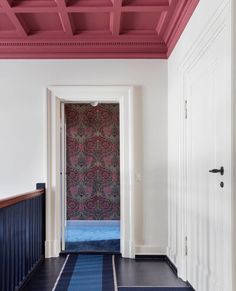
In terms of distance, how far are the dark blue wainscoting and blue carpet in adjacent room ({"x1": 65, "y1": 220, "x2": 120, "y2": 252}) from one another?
808mm

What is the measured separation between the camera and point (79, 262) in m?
4.16

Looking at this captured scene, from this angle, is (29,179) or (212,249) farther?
(29,179)

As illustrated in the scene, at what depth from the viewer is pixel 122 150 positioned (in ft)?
14.8

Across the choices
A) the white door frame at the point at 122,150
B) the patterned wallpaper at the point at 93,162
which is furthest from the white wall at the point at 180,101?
the patterned wallpaper at the point at 93,162

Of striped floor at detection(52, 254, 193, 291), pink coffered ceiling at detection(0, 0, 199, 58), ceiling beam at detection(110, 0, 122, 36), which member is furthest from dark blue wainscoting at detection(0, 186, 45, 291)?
ceiling beam at detection(110, 0, 122, 36)

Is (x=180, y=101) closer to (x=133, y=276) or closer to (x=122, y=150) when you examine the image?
(x=122, y=150)

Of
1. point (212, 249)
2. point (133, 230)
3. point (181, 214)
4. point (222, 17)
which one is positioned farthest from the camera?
point (133, 230)

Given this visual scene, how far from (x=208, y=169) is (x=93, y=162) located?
421 cm

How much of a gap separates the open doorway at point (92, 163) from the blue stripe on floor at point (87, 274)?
2409mm

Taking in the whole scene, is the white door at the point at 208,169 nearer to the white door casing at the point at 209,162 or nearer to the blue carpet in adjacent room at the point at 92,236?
the white door casing at the point at 209,162

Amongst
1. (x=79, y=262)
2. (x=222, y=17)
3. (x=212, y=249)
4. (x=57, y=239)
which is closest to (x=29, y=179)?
(x=57, y=239)

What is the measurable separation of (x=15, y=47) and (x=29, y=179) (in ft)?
5.19

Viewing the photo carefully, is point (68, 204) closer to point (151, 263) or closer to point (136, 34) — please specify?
point (151, 263)

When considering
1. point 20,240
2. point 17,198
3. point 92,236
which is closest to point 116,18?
point 17,198
